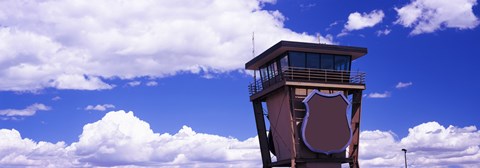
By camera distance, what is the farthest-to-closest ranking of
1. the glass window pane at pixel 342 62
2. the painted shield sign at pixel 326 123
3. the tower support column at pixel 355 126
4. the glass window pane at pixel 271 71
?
the glass window pane at pixel 271 71 → the glass window pane at pixel 342 62 → the tower support column at pixel 355 126 → the painted shield sign at pixel 326 123

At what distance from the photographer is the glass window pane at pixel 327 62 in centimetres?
7806

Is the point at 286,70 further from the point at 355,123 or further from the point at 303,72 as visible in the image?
the point at 355,123

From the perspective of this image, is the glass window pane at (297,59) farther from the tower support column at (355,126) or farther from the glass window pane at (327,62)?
the tower support column at (355,126)

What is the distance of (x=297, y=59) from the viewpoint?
76812 mm

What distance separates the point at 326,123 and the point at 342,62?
27.3 feet

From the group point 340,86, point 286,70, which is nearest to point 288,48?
point 286,70

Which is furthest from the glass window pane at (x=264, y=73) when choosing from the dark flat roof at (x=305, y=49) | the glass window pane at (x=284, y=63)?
the glass window pane at (x=284, y=63)

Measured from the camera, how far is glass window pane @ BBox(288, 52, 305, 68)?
7644cm

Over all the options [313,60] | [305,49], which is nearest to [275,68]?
[313,60]

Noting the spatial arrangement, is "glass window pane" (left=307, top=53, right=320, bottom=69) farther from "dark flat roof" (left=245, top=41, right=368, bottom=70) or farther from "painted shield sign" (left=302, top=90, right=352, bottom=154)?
"painted shield sign" (left=302, top=90, right=352, bottom=154)

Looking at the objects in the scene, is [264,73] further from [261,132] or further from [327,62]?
[327,62]

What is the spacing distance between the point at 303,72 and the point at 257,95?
27.3ft

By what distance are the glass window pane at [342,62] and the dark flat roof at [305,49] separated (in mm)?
628

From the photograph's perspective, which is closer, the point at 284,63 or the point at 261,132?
the point at 284,63
